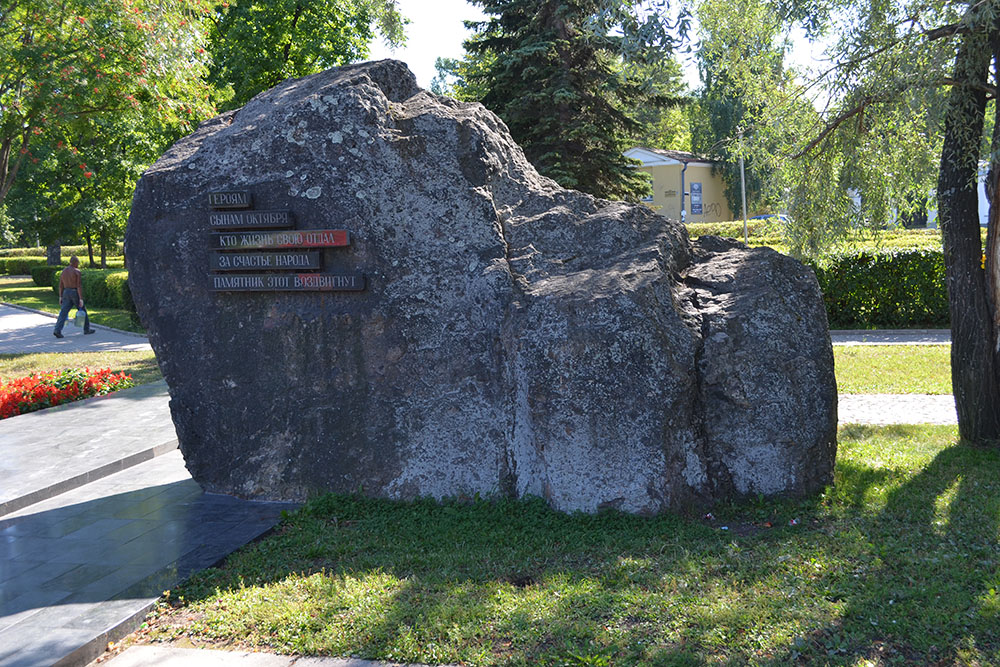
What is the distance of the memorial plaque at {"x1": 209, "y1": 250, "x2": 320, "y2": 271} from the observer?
6.16m

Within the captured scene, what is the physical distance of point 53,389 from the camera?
10.6 metres

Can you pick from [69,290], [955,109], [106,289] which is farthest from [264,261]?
[106,289]

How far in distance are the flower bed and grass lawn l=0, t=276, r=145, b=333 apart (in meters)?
8.71

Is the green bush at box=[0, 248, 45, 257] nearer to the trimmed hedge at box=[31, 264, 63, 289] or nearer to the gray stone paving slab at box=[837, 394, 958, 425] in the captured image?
the trimmed hedge at box=[31, 264, 63, 289]

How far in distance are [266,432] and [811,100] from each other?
6167mm

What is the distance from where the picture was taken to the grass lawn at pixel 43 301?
72.4 ft

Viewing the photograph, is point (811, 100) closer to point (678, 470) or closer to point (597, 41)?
point (678, 470)

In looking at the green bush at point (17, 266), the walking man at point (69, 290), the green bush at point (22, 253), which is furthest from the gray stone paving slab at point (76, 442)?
the green bush at point (22, 253)

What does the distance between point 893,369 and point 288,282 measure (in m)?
9.27

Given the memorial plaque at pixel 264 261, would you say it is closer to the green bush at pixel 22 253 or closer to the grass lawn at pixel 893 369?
the grass lawn at pixel 893 369

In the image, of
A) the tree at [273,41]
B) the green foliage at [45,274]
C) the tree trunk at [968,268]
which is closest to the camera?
the tree trunk at [968,268]

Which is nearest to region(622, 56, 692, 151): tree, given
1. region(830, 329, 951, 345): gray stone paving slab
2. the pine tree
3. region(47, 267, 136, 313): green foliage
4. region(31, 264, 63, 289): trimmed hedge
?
the pine tree

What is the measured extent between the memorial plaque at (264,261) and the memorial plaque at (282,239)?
56 millimetres

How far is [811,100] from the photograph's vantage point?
805cm
